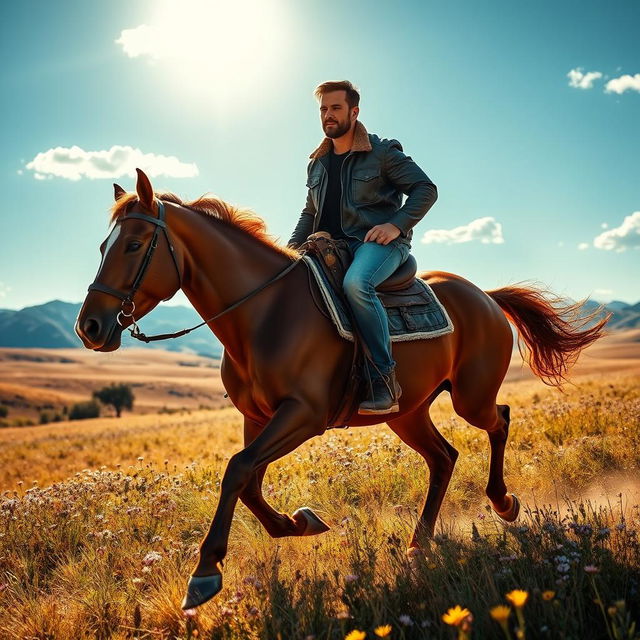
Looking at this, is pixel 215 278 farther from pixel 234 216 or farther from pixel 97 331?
pixel 97 331

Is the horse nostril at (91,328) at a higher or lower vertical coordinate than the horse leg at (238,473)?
higher

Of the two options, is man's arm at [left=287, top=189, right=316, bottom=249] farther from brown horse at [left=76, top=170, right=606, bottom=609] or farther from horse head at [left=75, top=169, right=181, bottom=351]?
horse head at [left=75, top=169, right=181, bottom=351]

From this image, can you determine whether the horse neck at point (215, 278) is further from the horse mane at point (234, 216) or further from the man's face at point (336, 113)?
the man's face at point (336, 113)

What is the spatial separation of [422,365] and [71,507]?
4.65 meters

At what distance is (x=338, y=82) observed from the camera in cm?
510

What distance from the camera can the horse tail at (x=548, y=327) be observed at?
6.94m

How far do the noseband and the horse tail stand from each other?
14.4ft

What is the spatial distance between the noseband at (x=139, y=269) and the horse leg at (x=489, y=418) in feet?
10.5

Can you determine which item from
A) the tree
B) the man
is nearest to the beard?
the man

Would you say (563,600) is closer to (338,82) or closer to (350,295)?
(350,295)

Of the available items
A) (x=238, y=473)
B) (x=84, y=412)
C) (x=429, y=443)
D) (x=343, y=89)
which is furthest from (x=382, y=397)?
(x=84, y=412)

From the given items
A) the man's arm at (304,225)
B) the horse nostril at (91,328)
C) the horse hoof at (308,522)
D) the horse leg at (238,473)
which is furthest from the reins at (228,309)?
the horse hoof at (308,522)

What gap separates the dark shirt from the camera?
533 centimetres

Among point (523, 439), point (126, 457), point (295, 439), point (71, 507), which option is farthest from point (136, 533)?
point (126, 457)
